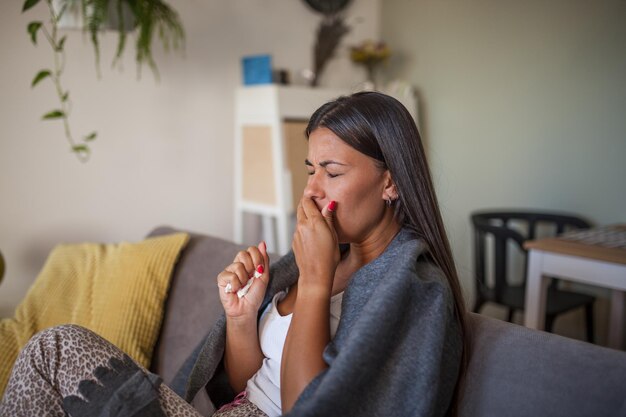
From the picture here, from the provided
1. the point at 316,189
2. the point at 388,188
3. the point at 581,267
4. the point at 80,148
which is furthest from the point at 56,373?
the point at 581,267

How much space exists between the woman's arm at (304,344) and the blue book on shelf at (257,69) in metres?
1.93

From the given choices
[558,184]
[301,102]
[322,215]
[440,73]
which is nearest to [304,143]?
[301,102]

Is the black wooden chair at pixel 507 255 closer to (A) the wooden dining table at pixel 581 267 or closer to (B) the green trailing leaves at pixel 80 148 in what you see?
(A) the wooden dining table at pixel 581 267

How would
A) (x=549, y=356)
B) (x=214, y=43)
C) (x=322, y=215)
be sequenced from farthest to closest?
1. (x=214, y=43)
2. (x=322, y=215)
3. (x=549, y=356)

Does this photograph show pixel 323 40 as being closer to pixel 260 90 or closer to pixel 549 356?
pixel 260 90

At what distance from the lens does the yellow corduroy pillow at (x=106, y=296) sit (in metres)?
1.65

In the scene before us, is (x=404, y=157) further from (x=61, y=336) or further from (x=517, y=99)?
(x=517, y=99)

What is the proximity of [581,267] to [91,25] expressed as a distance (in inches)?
80.6

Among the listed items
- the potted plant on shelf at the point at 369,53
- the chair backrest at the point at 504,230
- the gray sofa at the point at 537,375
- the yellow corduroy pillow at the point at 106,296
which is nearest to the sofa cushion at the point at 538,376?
the gray sofa at the point at 537,375

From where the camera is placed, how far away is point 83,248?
1930 millimetres

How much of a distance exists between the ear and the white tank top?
241 mm

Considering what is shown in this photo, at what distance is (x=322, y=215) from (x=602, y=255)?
1.19 meters

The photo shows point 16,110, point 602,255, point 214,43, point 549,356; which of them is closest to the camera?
point 549,356

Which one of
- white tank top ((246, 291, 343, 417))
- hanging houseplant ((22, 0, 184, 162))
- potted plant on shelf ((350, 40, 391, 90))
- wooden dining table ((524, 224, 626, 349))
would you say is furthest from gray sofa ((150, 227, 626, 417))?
potted plant on shelf ((350, 40, 391, 90))
